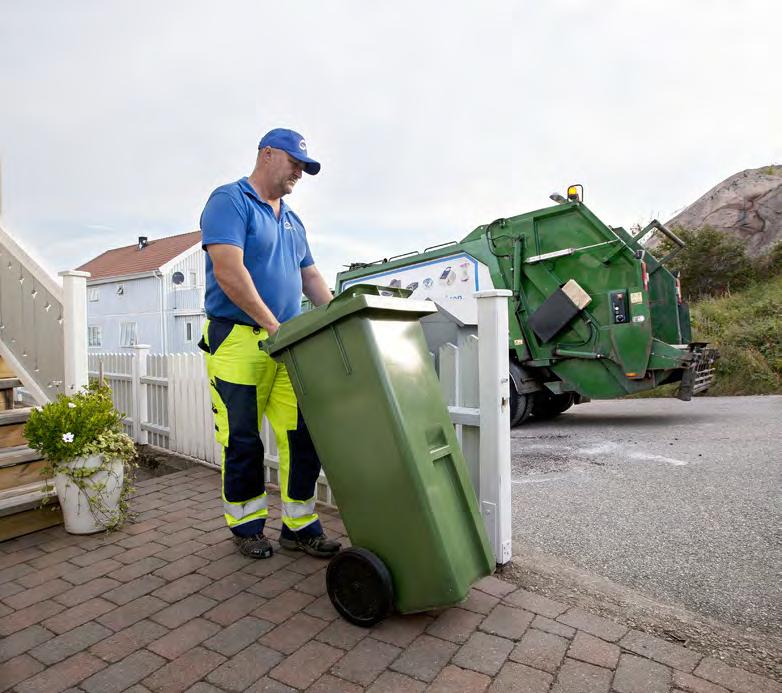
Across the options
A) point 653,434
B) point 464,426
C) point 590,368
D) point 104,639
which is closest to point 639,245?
point 590,368

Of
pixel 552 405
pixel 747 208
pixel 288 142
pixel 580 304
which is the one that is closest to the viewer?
pixel 288 142

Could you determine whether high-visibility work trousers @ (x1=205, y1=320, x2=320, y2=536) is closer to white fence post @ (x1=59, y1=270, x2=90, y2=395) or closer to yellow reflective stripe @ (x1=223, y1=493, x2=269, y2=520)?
yellow reflective stripe @ (x1=223, y1=493, x2=269, y2=520)

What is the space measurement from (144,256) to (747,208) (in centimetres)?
2433

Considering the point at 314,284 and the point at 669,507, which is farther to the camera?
the point at 669,507

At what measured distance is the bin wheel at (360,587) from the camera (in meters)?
1.96

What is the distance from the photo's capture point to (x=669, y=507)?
3.63 metres

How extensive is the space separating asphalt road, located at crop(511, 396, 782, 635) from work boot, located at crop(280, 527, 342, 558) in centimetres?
108

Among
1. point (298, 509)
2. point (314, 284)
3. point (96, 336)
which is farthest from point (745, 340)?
point (96, 336)

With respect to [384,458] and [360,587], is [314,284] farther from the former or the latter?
[360,587]

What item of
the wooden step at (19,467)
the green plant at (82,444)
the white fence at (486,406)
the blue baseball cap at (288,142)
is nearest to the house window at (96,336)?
the wooden step at (19,467)

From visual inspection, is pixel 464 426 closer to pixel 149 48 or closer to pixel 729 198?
pixel 149 48

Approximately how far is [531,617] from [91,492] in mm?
2326

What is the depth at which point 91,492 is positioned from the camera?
2.98 metres

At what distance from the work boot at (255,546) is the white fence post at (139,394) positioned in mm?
3153
